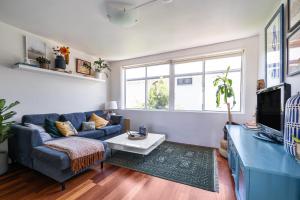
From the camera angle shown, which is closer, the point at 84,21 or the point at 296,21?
the point at 296,21

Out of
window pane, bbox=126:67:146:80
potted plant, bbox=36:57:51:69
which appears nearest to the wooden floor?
potted plant, bbox=36:57:51:69

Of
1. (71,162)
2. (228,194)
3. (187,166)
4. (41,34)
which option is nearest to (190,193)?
(228,194)

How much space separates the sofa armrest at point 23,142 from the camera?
2.02 m

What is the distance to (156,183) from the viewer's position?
1.96m

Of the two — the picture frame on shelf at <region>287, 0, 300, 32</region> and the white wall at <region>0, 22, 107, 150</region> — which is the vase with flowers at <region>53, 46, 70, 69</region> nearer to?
the white wall at <region>0, 22, 107, 150</region>

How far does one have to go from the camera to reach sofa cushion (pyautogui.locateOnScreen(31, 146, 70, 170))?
172 centimetres

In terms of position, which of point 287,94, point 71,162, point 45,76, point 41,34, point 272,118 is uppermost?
point 41,34

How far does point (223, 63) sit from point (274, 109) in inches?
82.3

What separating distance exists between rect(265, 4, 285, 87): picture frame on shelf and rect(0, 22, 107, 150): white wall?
4.03 meters

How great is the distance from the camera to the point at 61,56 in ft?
10.3

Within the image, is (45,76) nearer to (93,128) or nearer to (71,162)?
(93,128)

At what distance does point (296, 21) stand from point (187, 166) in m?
2.31

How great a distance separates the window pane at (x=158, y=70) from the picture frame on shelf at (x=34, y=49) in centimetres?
260

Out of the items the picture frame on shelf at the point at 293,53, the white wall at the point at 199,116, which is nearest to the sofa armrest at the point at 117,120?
the white wall at the point at 199,116
